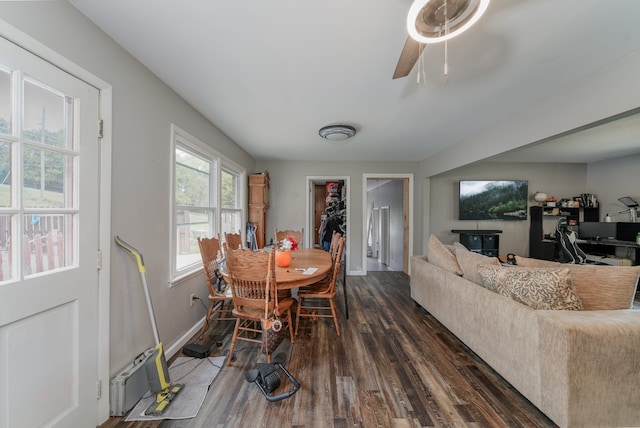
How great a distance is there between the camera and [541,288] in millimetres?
1547

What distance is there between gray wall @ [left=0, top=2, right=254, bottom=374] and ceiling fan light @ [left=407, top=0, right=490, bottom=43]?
1730 mm

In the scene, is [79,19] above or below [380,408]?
above

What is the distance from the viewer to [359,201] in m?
4.84

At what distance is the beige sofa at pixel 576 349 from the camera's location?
4.17 ft

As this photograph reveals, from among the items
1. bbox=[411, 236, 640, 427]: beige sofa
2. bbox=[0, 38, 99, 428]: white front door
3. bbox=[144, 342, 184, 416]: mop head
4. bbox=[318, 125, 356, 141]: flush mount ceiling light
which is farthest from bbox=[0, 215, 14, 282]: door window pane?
bbox=[411, 236, 640, 427]: beige sofa

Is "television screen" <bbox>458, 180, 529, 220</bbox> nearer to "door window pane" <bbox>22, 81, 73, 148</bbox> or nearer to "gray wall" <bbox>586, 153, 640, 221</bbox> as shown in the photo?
"gray wall" <bbox>586, 153, 640, 221</bbox>

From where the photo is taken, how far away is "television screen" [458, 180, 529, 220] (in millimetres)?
4762

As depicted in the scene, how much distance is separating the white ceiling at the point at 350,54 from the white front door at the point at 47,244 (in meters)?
0.60

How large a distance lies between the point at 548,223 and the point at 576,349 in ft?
16.7

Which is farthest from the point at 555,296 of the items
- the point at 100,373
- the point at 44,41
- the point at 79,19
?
the point at 79,19

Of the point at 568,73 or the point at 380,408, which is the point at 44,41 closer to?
the point at 380,408

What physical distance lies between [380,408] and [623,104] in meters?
2.66

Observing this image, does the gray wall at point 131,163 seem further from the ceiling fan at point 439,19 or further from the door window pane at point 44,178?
the ceiling fan at point 439,19

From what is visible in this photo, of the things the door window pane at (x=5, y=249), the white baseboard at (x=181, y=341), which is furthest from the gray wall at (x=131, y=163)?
the door window pane at (x=5, y=249)
